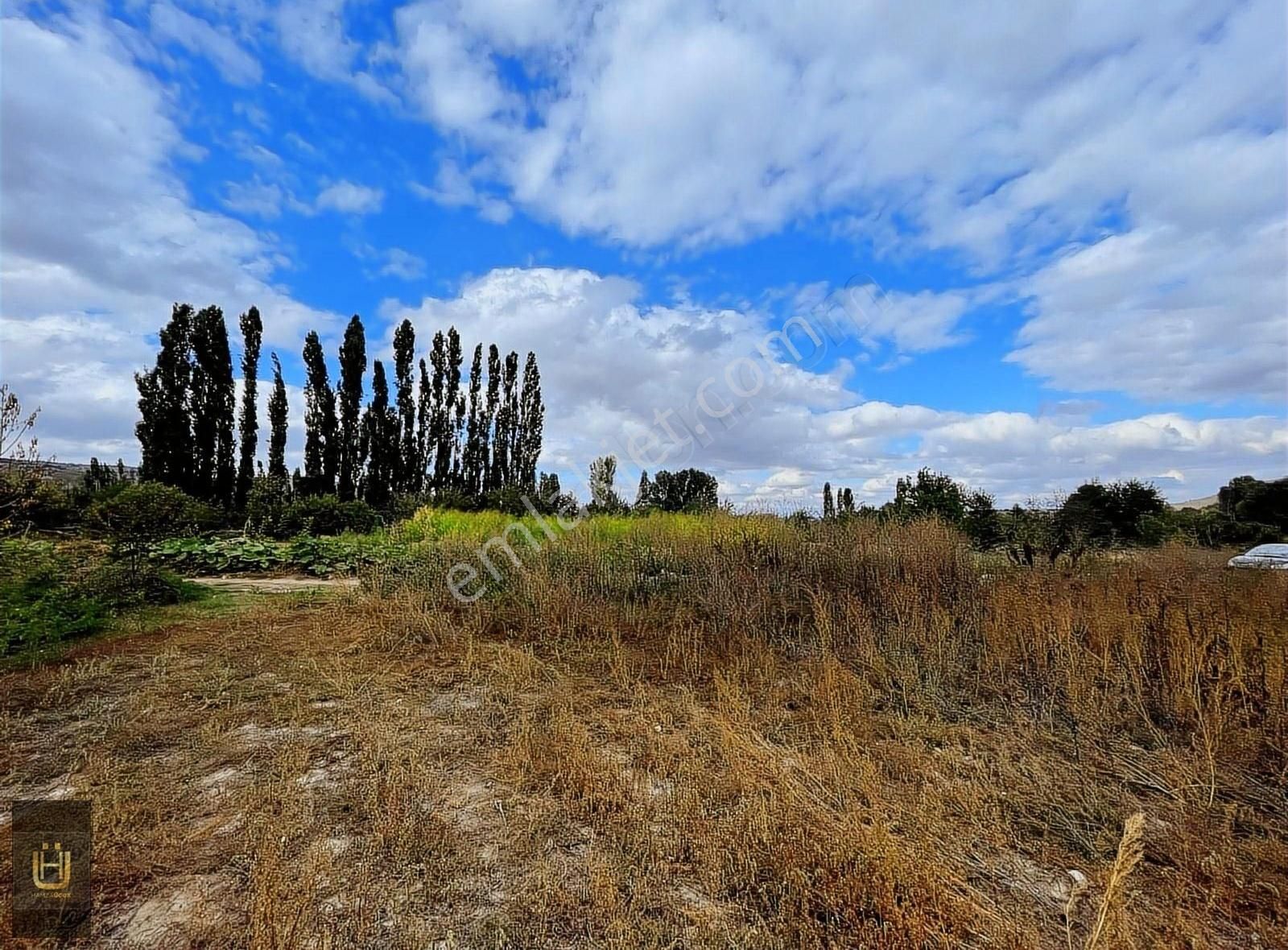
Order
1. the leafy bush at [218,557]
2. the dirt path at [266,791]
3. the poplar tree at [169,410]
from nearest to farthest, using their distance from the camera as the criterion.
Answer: the dirt path at [266,791], the leafy bush at [218,557], the poplar tree at [169,410]

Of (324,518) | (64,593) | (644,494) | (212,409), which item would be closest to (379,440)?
(212,409)

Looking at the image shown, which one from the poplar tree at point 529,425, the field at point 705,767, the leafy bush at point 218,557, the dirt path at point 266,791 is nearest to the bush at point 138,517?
the field at point 705,767

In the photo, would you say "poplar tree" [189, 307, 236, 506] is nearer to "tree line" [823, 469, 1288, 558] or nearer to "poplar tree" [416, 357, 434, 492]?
"poplar tree" [416, 357, 434, 492]

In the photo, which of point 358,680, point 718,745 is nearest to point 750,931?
point 718,745

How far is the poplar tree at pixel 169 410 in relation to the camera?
613 inches

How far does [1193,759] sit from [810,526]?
4.85 meters

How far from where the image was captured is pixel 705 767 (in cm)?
280

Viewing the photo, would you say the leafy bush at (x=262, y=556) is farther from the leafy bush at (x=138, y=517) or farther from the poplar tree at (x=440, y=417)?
the poplar tree at (x=440, y=417)

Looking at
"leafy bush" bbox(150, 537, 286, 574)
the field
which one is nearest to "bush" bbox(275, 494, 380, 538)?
"leafy bush" bbox(150, 537, 286, 574)

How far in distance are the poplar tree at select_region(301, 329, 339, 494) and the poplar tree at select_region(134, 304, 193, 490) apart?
3.18 m

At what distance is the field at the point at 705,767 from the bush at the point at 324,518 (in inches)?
299

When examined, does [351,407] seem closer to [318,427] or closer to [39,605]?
[318,427]

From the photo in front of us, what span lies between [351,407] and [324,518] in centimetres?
760

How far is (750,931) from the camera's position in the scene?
68.7 inches
